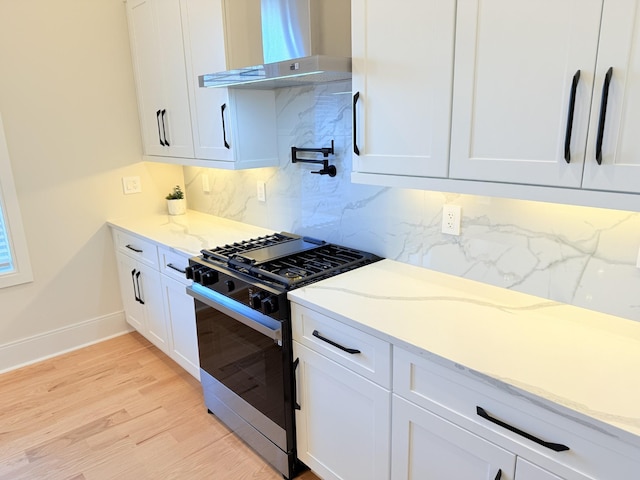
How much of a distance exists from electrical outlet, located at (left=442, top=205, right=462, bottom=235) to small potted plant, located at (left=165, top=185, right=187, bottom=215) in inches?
89.4

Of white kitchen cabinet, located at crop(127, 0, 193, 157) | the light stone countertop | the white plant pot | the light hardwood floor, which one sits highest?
white kitchen cabinet, located at crop(127, 0, 193, 157)

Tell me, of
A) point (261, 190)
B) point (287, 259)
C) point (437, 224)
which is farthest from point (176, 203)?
point (437, 224)

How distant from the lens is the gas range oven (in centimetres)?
187

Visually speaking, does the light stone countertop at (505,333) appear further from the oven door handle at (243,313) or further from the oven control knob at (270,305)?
the oven door handle at (243,313)

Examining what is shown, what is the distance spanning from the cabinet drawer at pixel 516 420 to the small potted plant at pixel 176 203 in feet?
8.26

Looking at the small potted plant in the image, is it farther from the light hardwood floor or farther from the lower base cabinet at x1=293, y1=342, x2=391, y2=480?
the lower base cabinet at x1=293, y1=342, x2=391, y2=480

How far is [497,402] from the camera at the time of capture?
3.97 ft

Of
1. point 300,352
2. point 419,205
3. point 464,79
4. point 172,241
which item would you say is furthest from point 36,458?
point 464,79

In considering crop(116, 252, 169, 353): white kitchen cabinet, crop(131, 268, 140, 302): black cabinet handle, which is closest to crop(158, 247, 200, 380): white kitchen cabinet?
crop(116, 252, 169, 353): white kitchen cabinet

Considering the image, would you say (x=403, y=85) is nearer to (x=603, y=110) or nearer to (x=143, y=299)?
(x=603, y=110)

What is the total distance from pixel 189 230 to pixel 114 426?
1.24 m

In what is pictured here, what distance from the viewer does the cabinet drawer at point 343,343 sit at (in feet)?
4.91

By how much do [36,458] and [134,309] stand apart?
4.05ft

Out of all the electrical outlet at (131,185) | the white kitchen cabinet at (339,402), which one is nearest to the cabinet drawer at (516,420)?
the white kitchen cabinet at (339,402)
